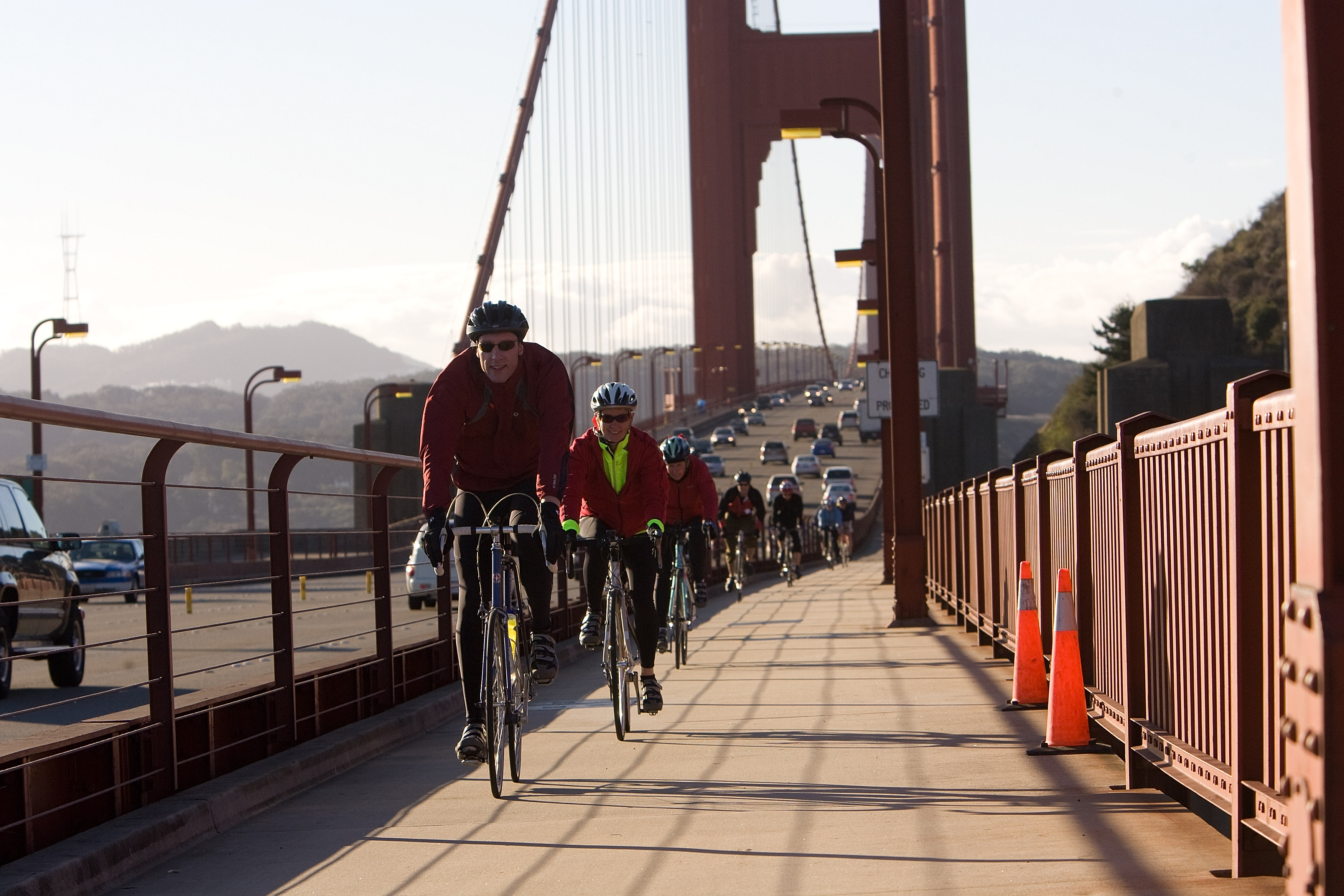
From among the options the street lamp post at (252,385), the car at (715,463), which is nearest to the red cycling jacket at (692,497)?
the street lamp post at (252,385)

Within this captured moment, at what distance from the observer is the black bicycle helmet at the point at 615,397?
8367 mm

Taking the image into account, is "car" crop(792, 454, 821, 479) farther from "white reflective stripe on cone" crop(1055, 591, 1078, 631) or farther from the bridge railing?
"white reflective stripe on cone" crop(1055, 591, 1078, 631)

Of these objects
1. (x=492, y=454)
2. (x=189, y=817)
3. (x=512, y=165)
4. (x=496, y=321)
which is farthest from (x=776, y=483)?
(x=189, y=817)

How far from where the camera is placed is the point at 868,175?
109375 mm

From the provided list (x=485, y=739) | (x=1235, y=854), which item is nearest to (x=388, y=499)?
(x=485, y=739)

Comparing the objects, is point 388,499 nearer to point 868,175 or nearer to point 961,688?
point 961,688

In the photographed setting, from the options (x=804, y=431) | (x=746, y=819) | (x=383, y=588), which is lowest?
(x=746, y=819)

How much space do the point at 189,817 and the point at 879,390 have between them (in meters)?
16.7

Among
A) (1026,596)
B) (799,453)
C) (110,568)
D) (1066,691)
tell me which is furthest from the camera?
(799,453)

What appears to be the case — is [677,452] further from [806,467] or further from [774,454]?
[774,454]

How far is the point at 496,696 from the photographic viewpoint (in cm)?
605

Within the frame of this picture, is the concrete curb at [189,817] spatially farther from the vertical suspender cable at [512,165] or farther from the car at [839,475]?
the car at [839,475]

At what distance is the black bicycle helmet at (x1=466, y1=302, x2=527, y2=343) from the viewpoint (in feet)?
20.3

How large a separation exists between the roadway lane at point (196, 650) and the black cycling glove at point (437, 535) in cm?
72
